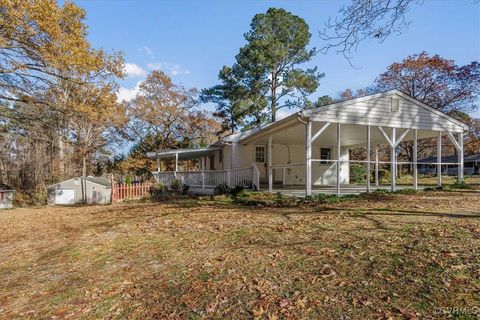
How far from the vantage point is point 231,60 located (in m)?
29.7

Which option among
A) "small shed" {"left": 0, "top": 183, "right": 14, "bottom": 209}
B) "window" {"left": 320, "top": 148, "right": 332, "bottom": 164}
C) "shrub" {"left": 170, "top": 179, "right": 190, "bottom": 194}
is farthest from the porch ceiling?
"small shed" {"left": 0, "top": 183, "right": 14, "bottom": 209}

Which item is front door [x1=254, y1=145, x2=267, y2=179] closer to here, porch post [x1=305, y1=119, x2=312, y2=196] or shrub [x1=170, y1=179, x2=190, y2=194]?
shrub [x1=170, y1=179, x2=190, y2=194]

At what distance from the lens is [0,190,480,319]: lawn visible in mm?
2949

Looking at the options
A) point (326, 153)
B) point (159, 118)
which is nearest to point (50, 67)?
point (326, 153)

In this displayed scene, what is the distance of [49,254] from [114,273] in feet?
6.82

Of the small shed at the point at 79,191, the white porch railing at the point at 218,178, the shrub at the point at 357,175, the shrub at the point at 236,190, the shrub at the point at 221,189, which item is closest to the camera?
the shrub at the point at 236,190

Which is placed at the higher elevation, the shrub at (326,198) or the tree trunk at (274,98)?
the tree trunk at (274,98)

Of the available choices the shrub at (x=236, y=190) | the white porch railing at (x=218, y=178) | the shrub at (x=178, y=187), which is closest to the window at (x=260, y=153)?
the white porch railing at (x=218, y=178)

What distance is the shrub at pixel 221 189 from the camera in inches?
572

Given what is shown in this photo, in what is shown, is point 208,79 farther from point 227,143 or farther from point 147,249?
point 147,249

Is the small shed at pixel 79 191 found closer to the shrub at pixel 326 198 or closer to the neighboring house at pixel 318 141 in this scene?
the neighboring house at pixel 318 141

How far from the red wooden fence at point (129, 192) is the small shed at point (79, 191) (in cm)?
727

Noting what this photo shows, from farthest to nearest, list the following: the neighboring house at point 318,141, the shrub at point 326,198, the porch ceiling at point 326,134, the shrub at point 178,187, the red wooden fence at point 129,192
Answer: the shrub at point 178,187, the red wooden fence at point 129,192, the porch ceiling at point 326,134, the neighboring house at point 318,141, the shrub at point 326,198

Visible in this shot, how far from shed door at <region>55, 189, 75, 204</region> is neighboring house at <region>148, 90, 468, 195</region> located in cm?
826
